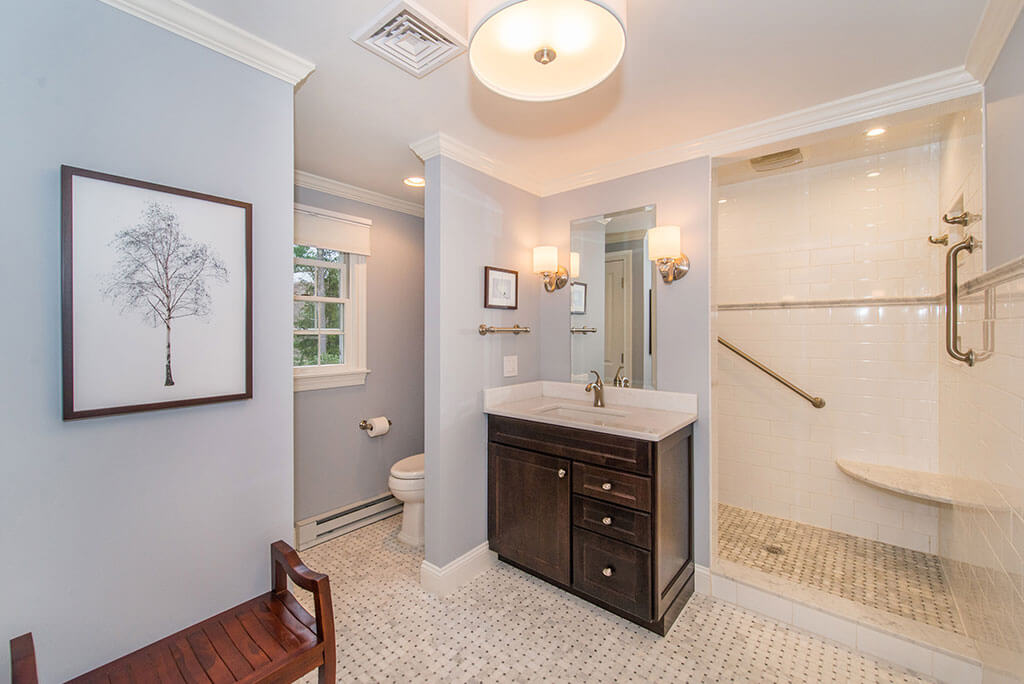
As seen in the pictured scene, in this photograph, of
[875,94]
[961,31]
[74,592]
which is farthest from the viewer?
[875,94]

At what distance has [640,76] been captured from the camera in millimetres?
1693

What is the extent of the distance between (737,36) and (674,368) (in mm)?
1508

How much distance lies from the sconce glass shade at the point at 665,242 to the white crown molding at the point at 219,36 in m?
1.73

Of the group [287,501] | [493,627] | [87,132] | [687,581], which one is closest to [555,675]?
[493,627]

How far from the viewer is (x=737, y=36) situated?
1462 millimetres

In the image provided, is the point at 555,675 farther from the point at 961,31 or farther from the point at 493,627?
the point at 961,31

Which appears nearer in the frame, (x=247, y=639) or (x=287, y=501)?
(x=247, y=639)

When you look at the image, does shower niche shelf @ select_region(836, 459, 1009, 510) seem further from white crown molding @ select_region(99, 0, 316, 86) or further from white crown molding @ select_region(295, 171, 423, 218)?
white crown molding @ select_region(295, 171, 423, 218)

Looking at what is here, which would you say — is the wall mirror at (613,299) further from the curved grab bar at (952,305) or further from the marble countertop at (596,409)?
the curved grab bar at (952,305)

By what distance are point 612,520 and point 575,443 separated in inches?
15.4

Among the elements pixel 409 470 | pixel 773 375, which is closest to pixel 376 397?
pixel 409 470

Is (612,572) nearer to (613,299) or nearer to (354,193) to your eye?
(613,299)

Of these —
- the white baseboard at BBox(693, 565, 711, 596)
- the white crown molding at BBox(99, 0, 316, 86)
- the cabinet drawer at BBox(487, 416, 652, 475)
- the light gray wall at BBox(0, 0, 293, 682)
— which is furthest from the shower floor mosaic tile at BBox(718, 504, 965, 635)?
the white crown molding at BBox(99, 0, 316, 86)

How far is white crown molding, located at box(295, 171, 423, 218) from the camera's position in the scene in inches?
107
